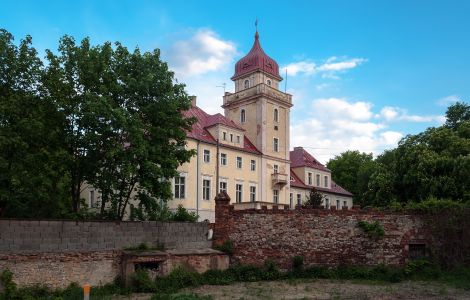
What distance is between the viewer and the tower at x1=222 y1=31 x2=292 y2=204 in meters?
43.8

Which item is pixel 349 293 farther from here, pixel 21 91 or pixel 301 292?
pixel 21 91

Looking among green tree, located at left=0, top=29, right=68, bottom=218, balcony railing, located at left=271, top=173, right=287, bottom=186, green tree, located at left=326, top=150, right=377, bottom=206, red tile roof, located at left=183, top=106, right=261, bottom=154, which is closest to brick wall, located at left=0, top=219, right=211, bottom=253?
green tree, located at left=0, top=29, right=68, bottom=218

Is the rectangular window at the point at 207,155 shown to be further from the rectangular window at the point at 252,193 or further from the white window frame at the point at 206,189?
the rectangular window at the point at 252,193

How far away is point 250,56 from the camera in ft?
153

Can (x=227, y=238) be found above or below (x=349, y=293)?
above

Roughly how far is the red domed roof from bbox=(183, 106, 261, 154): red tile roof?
6.20m

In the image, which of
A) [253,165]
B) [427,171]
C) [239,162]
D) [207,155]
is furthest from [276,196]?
[427,171]

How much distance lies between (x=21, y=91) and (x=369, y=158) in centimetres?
5624

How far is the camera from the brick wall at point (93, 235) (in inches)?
602

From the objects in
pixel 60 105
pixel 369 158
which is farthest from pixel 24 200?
pixel 369 158

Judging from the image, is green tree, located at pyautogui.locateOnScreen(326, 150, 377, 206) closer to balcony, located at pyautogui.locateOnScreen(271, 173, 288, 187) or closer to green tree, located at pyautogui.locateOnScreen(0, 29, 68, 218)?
balcony, located at pyautogui.locateOnScreen(271, 173, 288, 187)

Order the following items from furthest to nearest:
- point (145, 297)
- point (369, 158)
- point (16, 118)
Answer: point (369, 158)
point (16, 118)
point (145, 297)

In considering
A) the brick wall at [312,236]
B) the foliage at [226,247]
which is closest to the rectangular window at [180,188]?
the brick wall at [312,236]

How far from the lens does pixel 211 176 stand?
128ft
